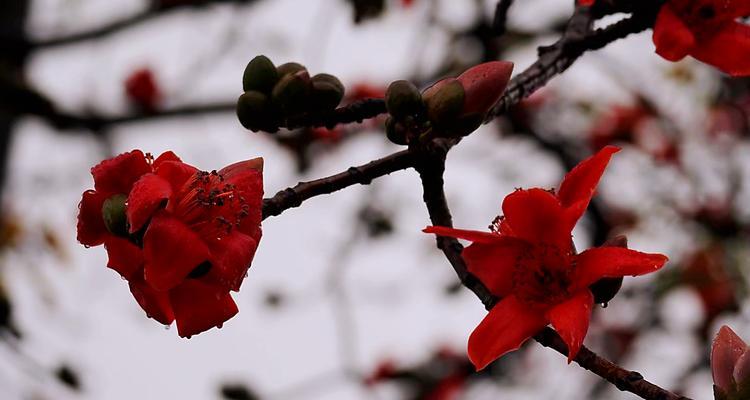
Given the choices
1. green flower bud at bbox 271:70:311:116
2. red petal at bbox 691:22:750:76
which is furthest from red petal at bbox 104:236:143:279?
red petal at bbox 691:22:750:76

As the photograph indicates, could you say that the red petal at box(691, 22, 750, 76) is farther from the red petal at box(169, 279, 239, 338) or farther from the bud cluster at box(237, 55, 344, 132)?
the red petal at box(169, 279, 239, 338)

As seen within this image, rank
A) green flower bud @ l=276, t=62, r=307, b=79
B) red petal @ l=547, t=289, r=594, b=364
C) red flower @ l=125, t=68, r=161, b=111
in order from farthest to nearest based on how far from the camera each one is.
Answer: red flower @ l=125, t=68, r=161, b=111 < green flower bud @ l=276, t=62, r=307, b=79 < red petal @ l=547, t=289, r=594, b=364

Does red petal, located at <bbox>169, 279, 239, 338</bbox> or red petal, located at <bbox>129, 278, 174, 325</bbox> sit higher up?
red petal, located at <bbox>129, 278, 174, 325</bbox>

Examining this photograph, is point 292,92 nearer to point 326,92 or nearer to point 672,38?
point 326,92

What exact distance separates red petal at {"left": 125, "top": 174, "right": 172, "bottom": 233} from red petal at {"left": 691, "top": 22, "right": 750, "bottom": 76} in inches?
25.0

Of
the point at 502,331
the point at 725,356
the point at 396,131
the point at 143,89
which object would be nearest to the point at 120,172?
the point at 396,131

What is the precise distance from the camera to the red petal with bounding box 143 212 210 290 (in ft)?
2.52

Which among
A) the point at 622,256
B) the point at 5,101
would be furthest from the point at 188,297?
the point at 5,101

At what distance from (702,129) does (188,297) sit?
135 inches

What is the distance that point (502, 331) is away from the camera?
2.76 ft

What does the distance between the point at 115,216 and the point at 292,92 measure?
24cm

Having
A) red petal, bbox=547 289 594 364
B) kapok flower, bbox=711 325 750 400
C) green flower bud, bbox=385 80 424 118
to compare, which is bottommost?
kapok flower, bbox=711 325 750 400

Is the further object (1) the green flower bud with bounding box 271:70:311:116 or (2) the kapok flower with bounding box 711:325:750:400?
(1) the green flower bud with bounding box 271:70:311:116

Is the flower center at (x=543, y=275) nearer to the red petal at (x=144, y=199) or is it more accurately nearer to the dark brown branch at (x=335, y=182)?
the dark brown branch at (x=335, y=182)
